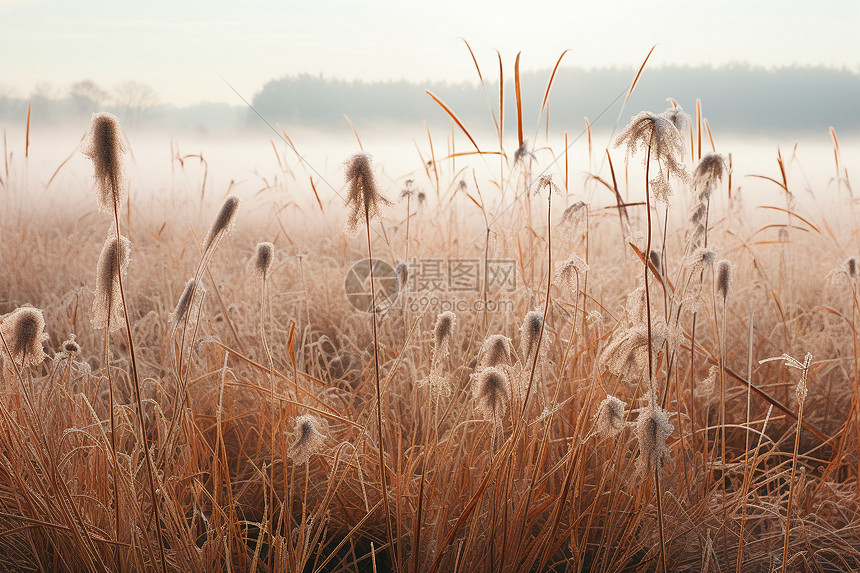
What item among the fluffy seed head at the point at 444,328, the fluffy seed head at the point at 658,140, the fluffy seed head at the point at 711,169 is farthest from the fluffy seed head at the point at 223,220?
the fluffy seed head at the point at 711,169

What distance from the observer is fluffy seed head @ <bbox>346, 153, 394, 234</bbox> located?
0.73 meters

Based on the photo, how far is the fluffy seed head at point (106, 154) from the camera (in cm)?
64

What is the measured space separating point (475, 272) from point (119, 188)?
1.67m

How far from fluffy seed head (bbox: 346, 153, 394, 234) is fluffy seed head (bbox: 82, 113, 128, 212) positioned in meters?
0.26

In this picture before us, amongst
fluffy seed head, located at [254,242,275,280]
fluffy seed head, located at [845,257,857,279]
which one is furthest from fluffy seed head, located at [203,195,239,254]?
fluffy seed head, located at [845,257,857,279]

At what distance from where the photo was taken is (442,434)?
1376 mm

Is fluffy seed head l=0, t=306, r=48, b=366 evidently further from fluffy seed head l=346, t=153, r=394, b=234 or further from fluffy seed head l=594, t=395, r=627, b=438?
fluffy seed head l=594, t=395, r=627, b=438

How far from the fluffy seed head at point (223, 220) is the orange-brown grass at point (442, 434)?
0.20 meters

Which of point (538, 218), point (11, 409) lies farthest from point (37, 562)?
point (538, 218)

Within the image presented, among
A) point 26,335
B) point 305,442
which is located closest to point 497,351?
point 305,442

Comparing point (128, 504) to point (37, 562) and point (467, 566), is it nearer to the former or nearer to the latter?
point (37, 562)

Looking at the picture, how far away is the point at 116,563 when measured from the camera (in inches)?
37.5

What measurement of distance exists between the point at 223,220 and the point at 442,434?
2.71ft

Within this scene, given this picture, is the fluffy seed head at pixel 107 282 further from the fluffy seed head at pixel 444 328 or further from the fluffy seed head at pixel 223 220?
the fluffy seed head at pixel 444 328
